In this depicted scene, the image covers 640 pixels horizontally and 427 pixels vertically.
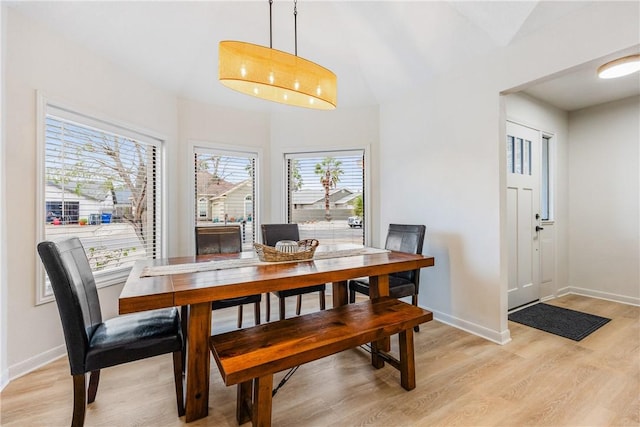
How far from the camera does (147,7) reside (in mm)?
2572

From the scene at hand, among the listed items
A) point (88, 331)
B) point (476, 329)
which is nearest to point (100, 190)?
point (88, 331)

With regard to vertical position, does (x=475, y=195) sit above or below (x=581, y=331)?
above

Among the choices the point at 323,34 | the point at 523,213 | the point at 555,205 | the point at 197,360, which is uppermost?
the point at 323,34

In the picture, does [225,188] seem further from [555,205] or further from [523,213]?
[555,205]

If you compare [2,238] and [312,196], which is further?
[312,196]

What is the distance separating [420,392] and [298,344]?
95 cm

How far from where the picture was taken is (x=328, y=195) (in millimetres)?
4035

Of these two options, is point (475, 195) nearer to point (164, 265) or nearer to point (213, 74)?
point (164, 265)

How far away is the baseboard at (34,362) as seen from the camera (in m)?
2.04

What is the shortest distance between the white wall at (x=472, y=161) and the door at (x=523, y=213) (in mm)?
823

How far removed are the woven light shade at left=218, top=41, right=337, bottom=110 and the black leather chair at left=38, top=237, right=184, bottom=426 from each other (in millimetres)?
1311

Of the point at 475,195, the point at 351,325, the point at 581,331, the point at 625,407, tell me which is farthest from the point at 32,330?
the point at 581,331

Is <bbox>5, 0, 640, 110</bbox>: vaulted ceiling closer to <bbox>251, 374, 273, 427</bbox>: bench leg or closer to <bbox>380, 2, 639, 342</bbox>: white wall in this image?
<bbox>380, 2, 639, 342</bbox>: white wall

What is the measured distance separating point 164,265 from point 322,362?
1.39 m
